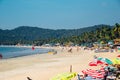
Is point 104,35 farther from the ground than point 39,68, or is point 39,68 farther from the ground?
point 104,35

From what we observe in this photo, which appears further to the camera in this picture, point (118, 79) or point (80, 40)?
point (80, 40)

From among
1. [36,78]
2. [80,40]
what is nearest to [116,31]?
[80,40]

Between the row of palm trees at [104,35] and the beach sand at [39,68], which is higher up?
the row of palm trees at [104,35]

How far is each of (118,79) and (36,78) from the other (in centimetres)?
532

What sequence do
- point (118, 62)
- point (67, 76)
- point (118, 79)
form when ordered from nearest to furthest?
1. point (67, 76)
2. point (118, 79)
3. point (118, 62)

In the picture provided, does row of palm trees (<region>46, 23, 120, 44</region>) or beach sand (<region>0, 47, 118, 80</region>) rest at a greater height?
row of palm trees (<region>46, 23, 120, 44</region>)

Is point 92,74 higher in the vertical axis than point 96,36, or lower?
lower

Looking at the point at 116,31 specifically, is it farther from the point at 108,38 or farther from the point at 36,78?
the point at 36,78

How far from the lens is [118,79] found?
12648 millimetres

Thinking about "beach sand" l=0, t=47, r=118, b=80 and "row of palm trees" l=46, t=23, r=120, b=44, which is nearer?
"beach sand" l=0, t=47, r=118, b=80

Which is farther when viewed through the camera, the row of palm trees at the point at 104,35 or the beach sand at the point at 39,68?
the row of palm trees at the point at 104,35

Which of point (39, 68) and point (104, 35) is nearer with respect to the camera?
point (39, 68)

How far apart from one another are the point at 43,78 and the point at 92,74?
12.0ft

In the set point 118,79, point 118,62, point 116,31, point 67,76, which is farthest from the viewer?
point 116,31
